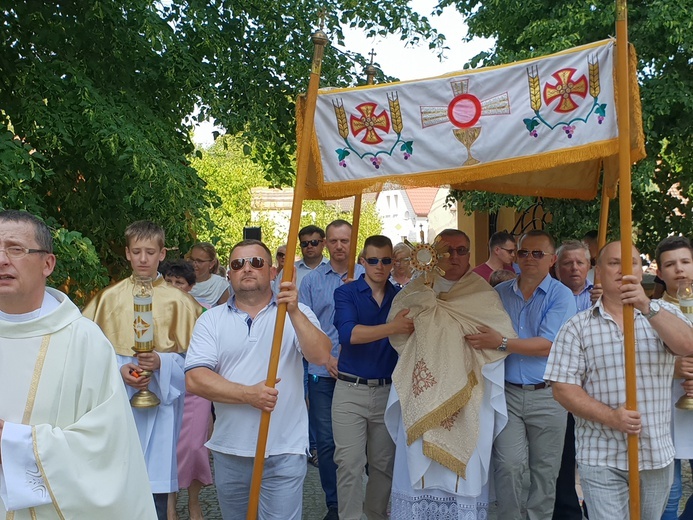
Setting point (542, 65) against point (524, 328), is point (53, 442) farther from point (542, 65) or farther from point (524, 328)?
point (524, 328)

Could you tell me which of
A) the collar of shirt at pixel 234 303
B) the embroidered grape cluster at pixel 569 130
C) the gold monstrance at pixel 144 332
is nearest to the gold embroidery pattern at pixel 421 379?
the collar of shirt at pixel 234 303

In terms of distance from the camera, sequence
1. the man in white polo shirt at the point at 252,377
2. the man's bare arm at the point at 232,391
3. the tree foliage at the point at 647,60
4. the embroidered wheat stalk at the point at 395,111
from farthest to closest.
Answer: the tree foliage at the point at 647,60 → the embroidered wheat stalk at the point at 395,111 → the man in white polo shirt at the point at 252,377 → the man's bare arm at the point at 232,391

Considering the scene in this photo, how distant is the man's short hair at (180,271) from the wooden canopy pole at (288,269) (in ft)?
8.07

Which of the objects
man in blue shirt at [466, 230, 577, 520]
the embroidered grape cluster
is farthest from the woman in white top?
the embroidered grape cluster

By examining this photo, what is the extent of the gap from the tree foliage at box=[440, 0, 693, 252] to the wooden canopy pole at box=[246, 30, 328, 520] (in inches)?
275

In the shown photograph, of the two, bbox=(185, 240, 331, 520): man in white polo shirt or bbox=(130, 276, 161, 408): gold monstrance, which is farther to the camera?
bbox=(130, 276, 161, 408): gold monstrance

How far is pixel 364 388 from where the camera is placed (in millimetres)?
6211

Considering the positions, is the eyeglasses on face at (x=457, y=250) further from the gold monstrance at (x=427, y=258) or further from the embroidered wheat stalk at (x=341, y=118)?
the embroidered wheat stalk at (x=341, y=118)

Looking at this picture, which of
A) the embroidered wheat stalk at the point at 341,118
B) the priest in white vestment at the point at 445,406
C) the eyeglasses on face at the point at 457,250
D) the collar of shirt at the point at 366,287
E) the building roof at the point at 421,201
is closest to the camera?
the embroidered wheat stalk at the point at 341,118

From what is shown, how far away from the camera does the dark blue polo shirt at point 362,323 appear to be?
6.23m

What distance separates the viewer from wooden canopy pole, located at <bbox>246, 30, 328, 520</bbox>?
15.8ft

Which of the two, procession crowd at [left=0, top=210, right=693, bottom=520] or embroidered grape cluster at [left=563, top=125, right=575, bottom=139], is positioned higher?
embroidered grape cluster at [left=563, top=125, right=575, bottom=139]

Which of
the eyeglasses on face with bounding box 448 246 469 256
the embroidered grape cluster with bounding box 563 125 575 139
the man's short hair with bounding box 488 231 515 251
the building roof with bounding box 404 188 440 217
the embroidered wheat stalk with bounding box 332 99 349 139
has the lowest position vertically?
the eyeglasses on face with bounding box 448 246 469 256

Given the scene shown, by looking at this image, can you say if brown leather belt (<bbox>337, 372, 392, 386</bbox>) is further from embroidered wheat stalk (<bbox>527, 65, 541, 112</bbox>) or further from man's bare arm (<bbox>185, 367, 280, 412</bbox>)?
embroidered wheat stalk (<bbox>527, 65, 541, 112</bbox>)
